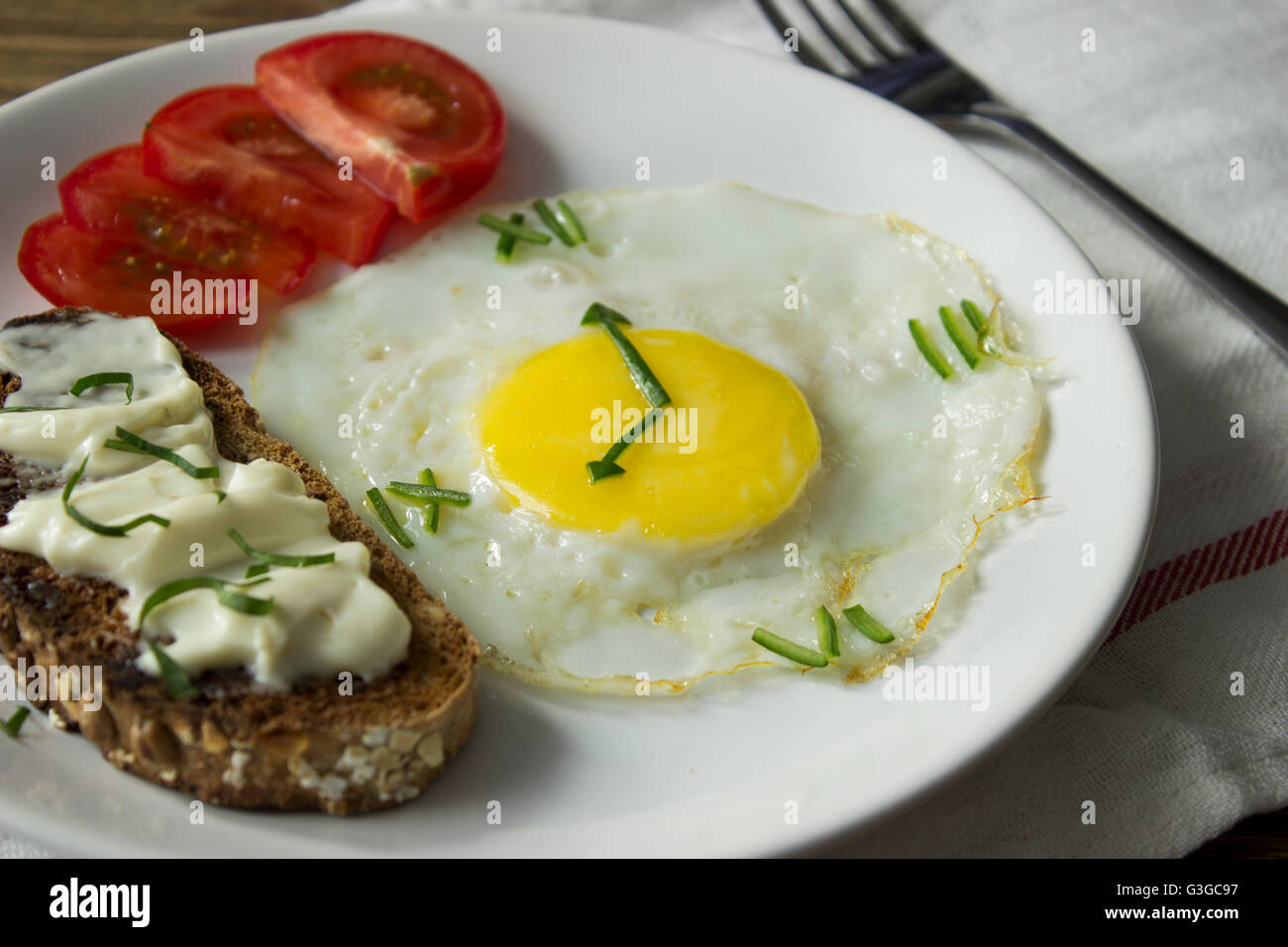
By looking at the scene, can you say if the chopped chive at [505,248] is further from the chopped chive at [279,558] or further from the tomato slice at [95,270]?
the chopped chive at [279,558]

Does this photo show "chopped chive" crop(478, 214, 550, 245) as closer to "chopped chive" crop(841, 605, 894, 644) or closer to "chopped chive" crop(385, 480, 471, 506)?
"chopped chive" crop(385, 480, 471, 506)

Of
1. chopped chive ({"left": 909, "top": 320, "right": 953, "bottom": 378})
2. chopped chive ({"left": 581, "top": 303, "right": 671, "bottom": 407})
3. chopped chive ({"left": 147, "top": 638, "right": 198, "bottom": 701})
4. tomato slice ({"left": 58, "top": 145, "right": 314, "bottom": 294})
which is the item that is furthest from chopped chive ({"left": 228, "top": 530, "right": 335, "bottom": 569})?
chopped chive ({"left": 909, "top": 320, "right": 953, "bottom": 378})

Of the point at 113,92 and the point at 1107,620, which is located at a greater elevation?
the point at 113,92

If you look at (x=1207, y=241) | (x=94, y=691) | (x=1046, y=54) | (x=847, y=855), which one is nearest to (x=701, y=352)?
(x=847, y=855)

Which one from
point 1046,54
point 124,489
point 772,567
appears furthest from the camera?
point 1046,54

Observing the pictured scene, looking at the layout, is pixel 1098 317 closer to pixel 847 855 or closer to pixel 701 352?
pixel 701 352

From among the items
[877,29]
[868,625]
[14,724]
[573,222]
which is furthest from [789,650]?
[877,29]
